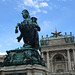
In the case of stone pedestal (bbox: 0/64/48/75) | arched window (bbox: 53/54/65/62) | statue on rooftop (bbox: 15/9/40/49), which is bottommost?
stone pedestal (bbox: 0/64/48/75)

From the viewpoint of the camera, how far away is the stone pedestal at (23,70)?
520cm

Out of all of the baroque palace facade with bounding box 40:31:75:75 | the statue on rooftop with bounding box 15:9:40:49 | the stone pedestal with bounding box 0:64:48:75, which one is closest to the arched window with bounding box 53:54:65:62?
the baroque palace facade with bounding box 40:31:75:75

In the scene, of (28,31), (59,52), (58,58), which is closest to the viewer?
(28,31)

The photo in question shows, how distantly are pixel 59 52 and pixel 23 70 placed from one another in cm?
4482

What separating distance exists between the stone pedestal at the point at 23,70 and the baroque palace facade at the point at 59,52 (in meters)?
42.1

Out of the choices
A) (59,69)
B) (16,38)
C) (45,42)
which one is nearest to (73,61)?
(59,69)

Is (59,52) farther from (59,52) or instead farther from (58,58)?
(58,58)

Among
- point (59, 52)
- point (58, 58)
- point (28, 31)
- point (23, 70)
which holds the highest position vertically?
point (59, 52)

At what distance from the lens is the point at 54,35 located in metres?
52.8

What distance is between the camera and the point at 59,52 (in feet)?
162

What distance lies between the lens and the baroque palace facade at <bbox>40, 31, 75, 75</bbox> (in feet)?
155

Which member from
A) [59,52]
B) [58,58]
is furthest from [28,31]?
[58,58]

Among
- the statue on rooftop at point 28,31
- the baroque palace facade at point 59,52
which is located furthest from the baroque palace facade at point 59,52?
the statue on rooftop at point 28,31

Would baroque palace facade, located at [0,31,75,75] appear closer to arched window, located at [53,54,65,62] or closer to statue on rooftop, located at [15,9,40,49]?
arched window, located at [53,54,65,62]
